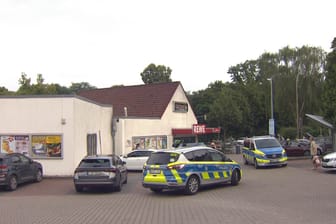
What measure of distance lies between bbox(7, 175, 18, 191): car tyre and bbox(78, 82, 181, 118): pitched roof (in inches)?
913

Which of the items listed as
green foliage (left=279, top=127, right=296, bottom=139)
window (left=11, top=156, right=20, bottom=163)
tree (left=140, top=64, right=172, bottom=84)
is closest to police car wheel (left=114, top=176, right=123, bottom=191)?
window (left=11, top=156, right=20, bottom=163)

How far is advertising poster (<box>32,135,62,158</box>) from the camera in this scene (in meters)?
24.5

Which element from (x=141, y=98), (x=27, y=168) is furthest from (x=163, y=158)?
(x=141, y=98)

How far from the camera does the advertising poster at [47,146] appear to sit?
24.5 m

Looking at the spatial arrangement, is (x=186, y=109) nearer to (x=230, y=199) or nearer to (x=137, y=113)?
(x=137, y=113)

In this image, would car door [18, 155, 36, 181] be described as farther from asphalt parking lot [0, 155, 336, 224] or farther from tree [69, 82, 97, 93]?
tree [69, 82, 97, 93]

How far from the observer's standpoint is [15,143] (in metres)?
24.8

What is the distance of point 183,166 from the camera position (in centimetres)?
1642

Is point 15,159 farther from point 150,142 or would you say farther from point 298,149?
point 298,149

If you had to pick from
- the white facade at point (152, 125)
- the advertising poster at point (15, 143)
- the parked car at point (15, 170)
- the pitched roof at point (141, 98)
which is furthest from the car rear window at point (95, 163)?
the pitched roof at point (141, 98)

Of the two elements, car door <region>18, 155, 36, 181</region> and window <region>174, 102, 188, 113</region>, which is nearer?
car door <region>18, 155, 36, 181</region>

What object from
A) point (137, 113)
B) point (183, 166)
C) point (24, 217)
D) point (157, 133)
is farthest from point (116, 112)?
point (24, 217)

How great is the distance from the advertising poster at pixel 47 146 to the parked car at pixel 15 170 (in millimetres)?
2267

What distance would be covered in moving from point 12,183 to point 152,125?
21.3 meters
